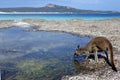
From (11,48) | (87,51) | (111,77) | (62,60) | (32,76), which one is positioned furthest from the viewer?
(11,48)

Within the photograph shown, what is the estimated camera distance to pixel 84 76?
17797 mm

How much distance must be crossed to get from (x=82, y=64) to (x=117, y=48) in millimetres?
6306

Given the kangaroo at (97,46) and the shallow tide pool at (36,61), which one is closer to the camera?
the shallow tide pool at (36,61)

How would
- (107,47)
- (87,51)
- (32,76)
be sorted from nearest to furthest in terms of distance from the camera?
(32,76) → (107,47) → (87,51)

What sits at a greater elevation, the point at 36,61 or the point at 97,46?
the point at 97,46

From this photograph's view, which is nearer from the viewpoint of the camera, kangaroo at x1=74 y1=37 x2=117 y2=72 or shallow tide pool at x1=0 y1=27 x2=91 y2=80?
shallow tide pool at x1=0 y1=27 x2=91 y2=80

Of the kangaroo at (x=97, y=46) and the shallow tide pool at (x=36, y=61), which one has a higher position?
the kangaroo at (x=97, y=46)

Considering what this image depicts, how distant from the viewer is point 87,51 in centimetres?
2173

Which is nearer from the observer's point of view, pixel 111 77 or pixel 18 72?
pixel 111 77

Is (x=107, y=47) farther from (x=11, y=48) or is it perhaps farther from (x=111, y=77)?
(x=11, y=48)

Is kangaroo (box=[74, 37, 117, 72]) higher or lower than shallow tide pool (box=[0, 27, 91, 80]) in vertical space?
higher

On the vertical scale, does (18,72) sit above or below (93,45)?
below

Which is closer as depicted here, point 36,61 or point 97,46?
point 97,46

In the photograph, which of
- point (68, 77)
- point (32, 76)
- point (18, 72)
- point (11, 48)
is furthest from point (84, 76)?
point (11, 48)
